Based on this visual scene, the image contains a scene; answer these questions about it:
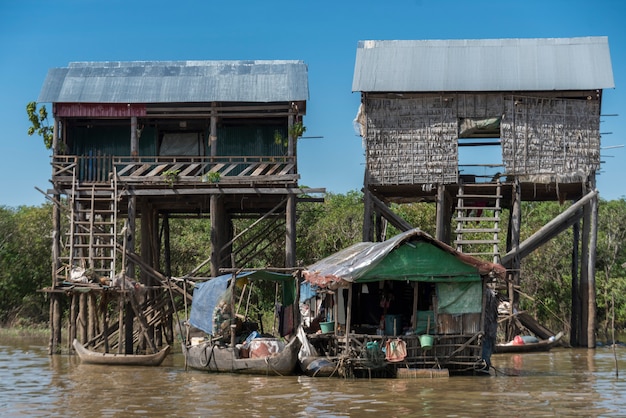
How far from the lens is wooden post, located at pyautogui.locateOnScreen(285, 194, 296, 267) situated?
73.9 ft

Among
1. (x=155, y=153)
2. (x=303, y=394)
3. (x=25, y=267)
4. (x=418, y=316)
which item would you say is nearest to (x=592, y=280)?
(x=418, y=316)

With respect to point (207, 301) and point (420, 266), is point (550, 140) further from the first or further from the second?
point (207, 301)

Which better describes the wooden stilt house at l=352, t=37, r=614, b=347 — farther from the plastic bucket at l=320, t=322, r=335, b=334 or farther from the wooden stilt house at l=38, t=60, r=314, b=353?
the plastic bucket at l=320, t=322, r=335, b=334

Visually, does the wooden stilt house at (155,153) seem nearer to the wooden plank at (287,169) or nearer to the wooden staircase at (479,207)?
the wooden plank at (287,169)

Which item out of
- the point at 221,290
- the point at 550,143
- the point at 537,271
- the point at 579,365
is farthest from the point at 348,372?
the point at 537,271

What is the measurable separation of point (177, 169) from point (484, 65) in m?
8.67

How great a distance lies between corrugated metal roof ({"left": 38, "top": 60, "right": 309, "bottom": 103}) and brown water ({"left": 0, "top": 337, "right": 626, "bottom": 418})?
7.10 metres

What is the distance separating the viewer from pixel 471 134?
25875 mm

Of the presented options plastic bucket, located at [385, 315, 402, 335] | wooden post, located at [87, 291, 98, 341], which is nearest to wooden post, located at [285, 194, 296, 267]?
wooden post, located at [87, 291, 98, 341]

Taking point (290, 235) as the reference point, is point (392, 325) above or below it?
below

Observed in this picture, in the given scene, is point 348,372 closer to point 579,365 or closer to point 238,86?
point 579,365

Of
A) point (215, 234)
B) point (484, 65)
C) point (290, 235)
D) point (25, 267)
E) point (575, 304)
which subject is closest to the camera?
point (290, 235)

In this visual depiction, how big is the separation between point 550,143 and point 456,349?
376 inches

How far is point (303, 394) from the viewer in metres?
14.8
